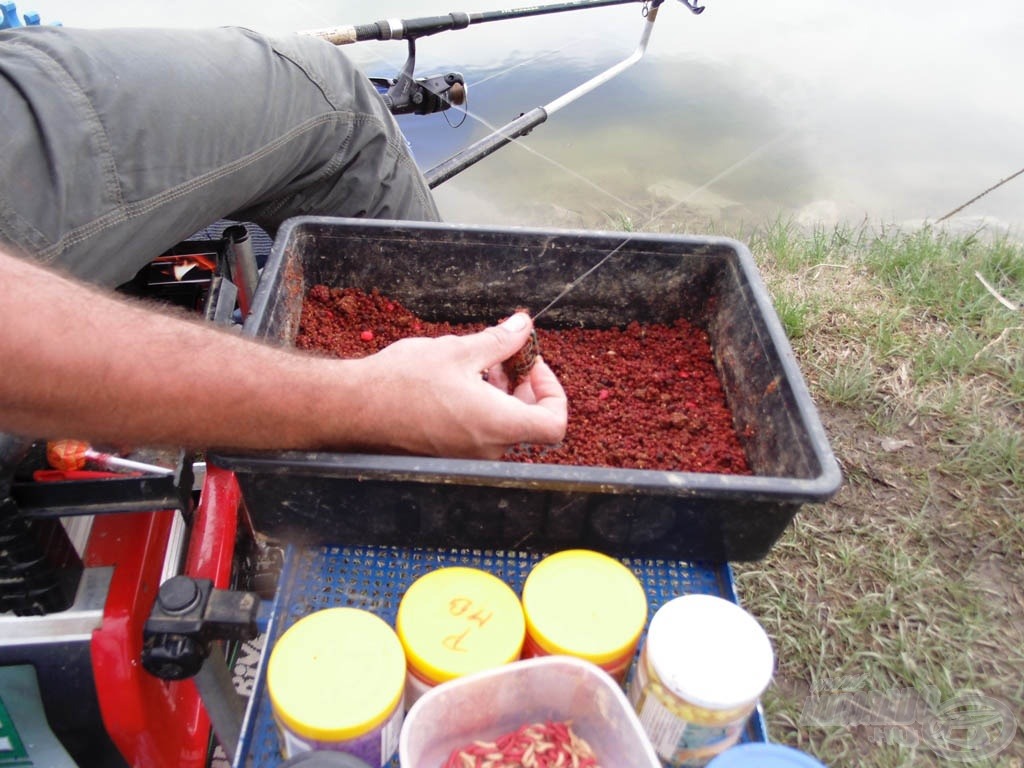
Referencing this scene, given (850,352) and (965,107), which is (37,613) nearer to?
(850,352)

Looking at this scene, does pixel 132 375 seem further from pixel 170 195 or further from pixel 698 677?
pixel 698 677

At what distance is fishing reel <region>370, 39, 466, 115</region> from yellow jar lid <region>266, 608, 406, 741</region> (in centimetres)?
159

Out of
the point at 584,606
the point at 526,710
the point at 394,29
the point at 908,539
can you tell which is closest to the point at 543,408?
the point at 584,606

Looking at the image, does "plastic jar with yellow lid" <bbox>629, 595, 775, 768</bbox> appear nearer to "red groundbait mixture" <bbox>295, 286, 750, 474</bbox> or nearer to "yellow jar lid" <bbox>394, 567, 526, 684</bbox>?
"yellow jar lid" <bbox>394, 567, 526, 684</bbox>

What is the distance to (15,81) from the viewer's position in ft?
3.54

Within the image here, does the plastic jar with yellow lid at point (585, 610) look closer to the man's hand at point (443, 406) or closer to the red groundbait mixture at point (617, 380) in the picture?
the man's hand at point (443, 406)

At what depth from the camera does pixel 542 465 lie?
0.93m

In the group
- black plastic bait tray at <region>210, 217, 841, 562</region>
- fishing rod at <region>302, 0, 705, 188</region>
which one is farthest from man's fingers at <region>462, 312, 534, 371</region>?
fishing rod at <region>302, 0, 705, 188</region>

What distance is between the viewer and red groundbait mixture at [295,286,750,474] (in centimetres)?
124

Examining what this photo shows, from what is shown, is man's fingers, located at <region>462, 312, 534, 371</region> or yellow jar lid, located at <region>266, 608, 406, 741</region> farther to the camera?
man's fingers, located at <region>462, 312, 534, 371</region>

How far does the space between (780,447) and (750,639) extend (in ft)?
1.17

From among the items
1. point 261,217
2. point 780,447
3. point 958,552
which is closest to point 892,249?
point 958,552

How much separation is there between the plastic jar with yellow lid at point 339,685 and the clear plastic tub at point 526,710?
1.3 inches

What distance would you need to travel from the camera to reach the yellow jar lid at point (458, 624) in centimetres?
84
